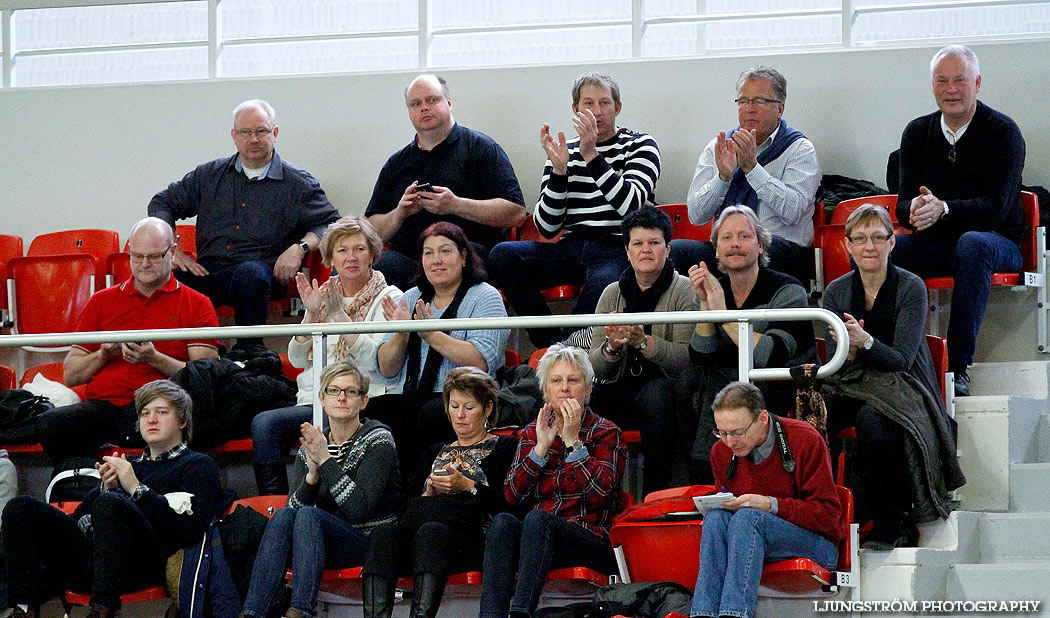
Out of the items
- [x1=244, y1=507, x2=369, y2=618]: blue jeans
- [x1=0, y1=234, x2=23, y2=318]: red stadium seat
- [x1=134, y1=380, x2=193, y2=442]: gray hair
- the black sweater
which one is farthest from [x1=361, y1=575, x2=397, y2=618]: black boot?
[x1=0, y1=234, x2=23, y2=318]: red stadium seat

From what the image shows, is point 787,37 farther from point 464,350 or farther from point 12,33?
point 12,33

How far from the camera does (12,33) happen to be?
7.45 m

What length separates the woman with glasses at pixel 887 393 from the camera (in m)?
4.42

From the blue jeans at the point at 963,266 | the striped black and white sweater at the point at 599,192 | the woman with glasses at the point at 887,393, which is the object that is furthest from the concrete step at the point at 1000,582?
the striped black and white sweater at the point at 599,192

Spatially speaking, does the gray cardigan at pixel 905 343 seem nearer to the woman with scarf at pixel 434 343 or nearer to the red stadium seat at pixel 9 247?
the woman with scarf at pixel 434 343

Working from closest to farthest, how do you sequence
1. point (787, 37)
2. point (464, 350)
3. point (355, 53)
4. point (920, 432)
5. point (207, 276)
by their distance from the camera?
point (920, 432) → point (464, 350) → point (207, 276) → point (787, 37) → point (355, 53)

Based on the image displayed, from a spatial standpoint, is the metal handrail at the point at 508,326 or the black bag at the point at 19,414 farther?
the black bag at the point at 19,414

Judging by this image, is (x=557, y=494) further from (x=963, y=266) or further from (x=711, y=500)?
(x=963, y=266)

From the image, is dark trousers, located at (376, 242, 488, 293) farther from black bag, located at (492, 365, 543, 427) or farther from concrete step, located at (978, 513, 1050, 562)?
concrete step, located at (978, 513, 1050, 562)

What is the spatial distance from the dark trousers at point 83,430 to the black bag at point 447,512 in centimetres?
132

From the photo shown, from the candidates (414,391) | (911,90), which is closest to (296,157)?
(414,391)

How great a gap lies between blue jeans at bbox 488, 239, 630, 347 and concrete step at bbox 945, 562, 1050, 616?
5.80ft

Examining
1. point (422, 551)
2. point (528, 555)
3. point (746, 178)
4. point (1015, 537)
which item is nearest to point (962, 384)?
point (1015, 537)

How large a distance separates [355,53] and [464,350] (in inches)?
109
